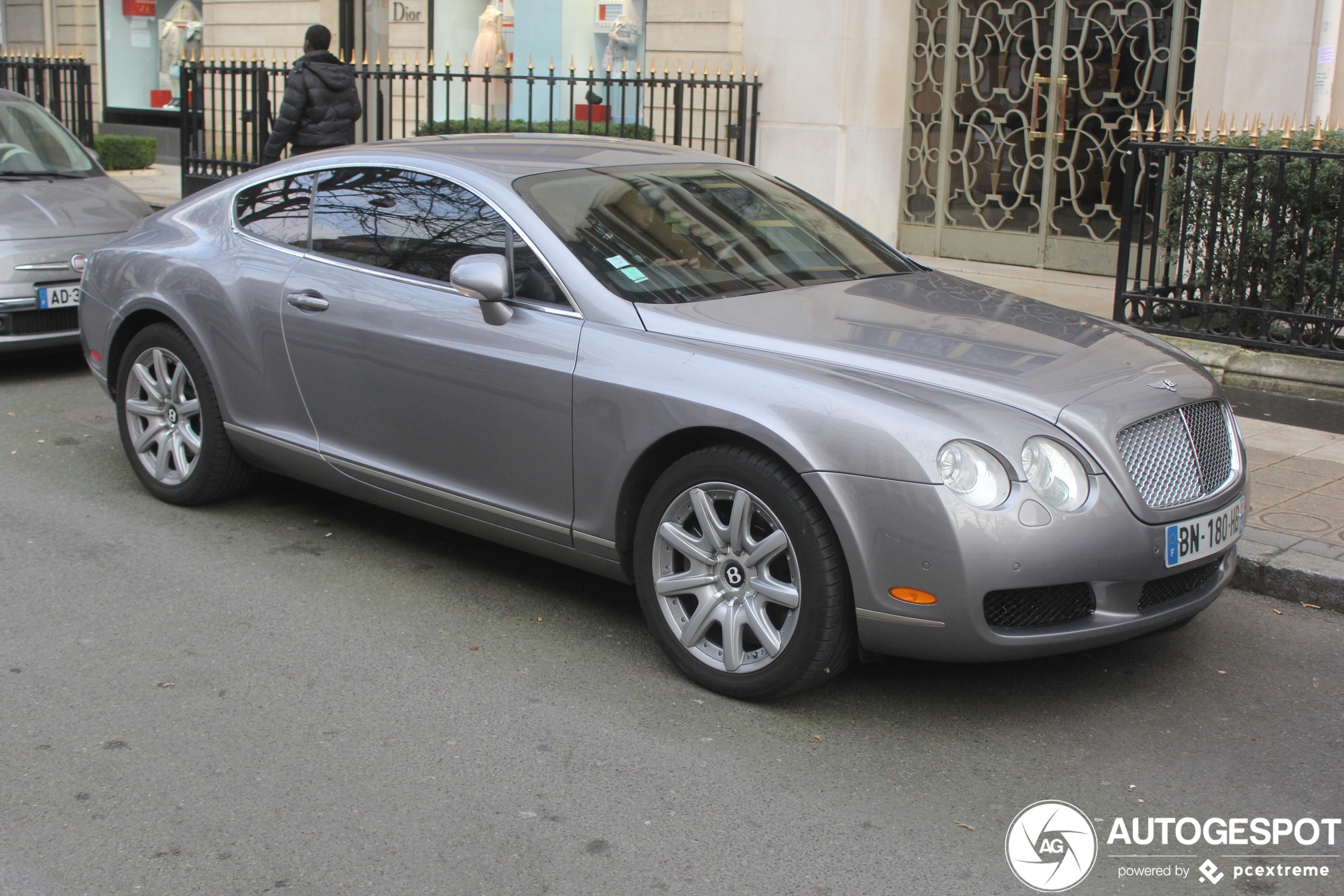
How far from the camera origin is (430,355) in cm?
475

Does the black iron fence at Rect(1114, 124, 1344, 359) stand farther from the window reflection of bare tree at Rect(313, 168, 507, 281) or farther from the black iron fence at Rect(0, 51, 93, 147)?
the black iron fence at Rect(0, 51, 93, 147)

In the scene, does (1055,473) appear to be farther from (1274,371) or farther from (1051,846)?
(1274,371)

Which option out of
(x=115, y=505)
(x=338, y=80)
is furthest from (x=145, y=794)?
(x=338, y=80)

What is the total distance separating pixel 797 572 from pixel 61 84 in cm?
1286

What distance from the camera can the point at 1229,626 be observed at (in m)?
4.80

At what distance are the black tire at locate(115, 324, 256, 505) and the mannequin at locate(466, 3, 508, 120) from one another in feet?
34.9

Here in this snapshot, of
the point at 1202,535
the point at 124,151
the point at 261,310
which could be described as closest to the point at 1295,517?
the point at 1202,535

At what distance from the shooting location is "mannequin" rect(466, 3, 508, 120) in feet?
53.2

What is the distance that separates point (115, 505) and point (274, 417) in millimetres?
1094

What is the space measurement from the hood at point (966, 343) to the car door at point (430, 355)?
474mm

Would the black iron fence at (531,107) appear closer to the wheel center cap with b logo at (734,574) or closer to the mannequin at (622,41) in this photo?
the mannequin at (622,41)

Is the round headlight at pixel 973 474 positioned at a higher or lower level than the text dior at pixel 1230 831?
higher

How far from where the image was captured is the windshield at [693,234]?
459cm

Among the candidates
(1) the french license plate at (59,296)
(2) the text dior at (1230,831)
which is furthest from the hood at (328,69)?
(2) the text dior at (1230,831)
